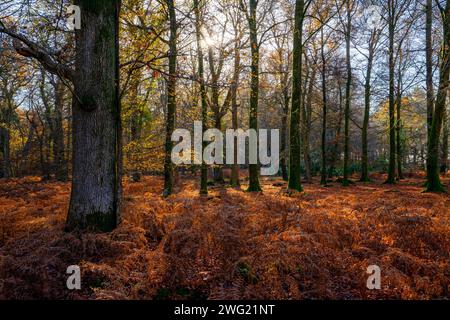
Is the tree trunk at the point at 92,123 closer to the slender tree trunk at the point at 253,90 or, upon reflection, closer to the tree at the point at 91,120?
the tree at the point at 91,120

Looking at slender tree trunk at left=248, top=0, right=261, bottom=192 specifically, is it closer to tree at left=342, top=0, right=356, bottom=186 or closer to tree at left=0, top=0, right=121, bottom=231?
tree at left=342, top=0, right=356, bottom=186

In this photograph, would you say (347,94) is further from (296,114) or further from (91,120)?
(91,120)

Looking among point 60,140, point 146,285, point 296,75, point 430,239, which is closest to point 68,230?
point 146,285

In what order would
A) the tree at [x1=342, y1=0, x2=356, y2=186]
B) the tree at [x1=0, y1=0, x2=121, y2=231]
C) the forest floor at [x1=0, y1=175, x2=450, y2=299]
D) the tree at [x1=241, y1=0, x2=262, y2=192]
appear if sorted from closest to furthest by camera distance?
1. the forest floor at [x1=0, y1=175, x2=450, y2=299]
2. the tree at [x1=0, y1=0, x2=121, y2=231]
3. the tree at [x1=241, y1=0, x2=262, y2=192]
4. the tree at [x1=342, y1=0, x2=356, y2=186]

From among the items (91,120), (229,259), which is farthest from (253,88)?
(229,259)

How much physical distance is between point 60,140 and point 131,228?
59.7 ft

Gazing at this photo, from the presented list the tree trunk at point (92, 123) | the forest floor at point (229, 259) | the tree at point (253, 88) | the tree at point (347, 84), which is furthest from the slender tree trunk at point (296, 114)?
the tree trunk at point (92, 123)

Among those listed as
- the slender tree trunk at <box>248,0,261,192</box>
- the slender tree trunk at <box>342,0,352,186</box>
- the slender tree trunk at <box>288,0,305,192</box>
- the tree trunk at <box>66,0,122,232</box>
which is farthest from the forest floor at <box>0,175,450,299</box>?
the slender tree trunk at <box>342,0,352,186</box>

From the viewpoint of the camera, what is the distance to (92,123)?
432 centimetres

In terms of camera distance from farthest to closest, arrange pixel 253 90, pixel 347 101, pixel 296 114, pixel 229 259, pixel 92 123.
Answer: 1. pixel 347 101
2. pixel 253 90
3. pixel 296 114
4. pixel 92 123
5. pixel 229 259

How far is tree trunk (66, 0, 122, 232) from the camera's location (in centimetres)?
429

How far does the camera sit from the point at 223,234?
418 cm

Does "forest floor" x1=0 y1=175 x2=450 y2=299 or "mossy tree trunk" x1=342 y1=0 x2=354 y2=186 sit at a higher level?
"mossy tree trunk" x1=342 y1=0 x2=354 y2=186
